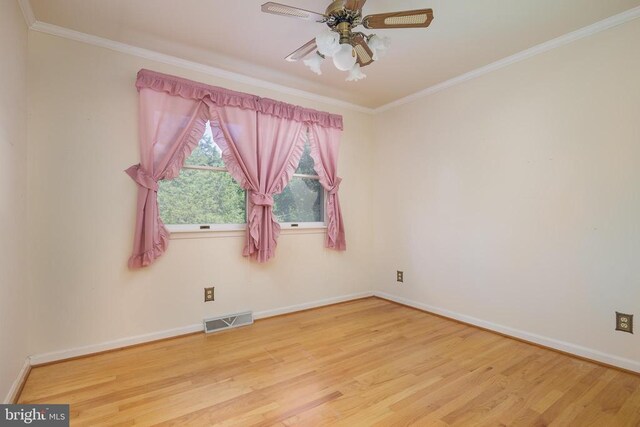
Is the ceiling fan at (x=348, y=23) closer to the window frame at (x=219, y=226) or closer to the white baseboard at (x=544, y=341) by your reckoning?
the window frame at (x=219, y=226)

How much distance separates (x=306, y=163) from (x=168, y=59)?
1.63m

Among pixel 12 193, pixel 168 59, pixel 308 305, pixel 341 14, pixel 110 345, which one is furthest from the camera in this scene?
pixel 308 305

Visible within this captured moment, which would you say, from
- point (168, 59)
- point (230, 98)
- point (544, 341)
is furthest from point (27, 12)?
point (544, 341)

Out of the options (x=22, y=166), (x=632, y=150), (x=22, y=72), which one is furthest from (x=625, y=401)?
(x=22, y=72)

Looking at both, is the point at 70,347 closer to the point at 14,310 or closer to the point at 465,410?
the point at 14,310

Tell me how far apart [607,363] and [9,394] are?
3.76 meters

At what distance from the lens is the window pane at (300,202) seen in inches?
132

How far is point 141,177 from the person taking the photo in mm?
2479

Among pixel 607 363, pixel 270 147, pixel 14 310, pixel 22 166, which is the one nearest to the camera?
pixel 14 310

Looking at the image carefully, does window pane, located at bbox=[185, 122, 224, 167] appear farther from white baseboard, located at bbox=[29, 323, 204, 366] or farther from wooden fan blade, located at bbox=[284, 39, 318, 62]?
white baseboard, located at bbox=[29, 323, 204, 366]

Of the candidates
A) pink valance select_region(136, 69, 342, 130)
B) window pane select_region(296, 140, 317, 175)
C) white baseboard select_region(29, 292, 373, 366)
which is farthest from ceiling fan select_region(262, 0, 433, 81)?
white baseboard select_region(29, 292, 373, 366)

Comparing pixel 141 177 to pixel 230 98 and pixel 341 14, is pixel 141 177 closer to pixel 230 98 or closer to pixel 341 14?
pixel 230 98

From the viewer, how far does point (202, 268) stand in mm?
2818

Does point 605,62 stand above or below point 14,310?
above
